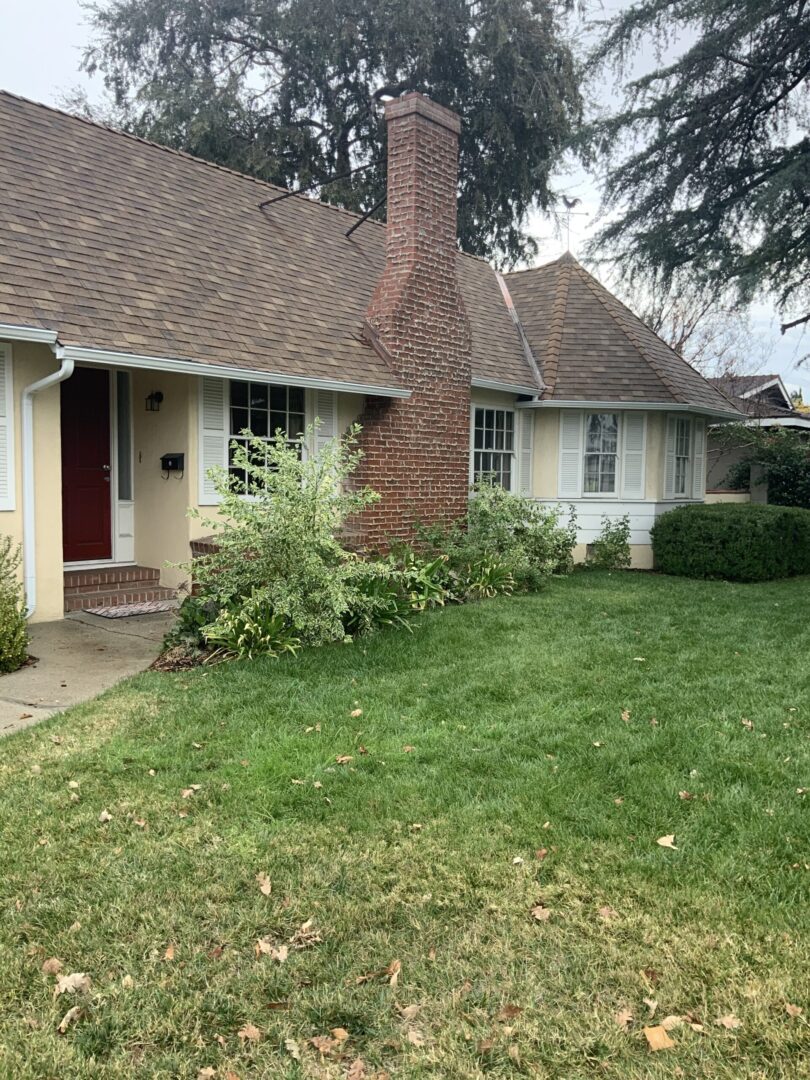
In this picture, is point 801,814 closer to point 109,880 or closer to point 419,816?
point 419,816

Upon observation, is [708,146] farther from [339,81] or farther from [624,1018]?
[339,81]

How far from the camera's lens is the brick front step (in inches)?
328

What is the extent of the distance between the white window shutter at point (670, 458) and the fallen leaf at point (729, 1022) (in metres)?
11.7

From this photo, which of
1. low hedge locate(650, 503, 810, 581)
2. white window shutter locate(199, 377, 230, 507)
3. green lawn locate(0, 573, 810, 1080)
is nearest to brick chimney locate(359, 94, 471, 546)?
white window shutter locate(199, 377, 230, 507)

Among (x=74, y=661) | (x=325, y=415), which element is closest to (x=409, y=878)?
(x=74, y=661)

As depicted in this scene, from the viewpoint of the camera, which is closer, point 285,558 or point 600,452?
point 285,558

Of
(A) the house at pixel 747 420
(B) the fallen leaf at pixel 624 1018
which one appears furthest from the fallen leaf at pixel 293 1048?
(A) the house at pixel 747 420

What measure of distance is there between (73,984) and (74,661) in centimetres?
417

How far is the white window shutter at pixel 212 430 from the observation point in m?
8.92

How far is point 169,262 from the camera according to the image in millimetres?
9086

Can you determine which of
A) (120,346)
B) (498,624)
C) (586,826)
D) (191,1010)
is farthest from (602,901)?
(120,346)

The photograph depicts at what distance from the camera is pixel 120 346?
7434 millimetres

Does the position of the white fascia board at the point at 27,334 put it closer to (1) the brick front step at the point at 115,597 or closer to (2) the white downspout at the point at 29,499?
(2) the white downspout at the point at 29,499

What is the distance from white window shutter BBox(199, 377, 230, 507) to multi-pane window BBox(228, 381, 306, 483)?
12cm
